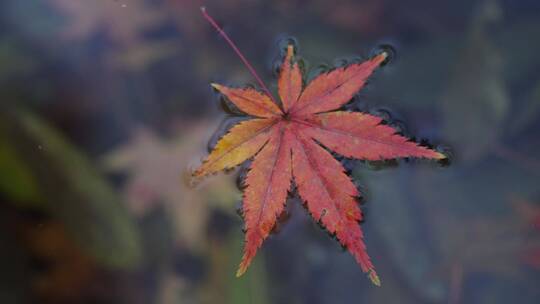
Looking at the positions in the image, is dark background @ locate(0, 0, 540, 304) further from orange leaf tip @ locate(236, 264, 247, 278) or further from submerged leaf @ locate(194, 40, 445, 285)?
submerged leaf @ locate(194, 40, 445, 285)

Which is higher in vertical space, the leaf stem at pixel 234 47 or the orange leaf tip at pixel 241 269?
the leaf stem at pixel 234 47

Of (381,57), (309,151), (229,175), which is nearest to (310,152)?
(309,151)

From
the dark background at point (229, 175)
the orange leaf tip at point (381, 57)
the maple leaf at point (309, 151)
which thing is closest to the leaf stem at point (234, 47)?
the dark background at point (229, 175)

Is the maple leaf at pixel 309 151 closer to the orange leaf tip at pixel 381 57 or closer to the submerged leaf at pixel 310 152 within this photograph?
the submerged leaf at pixel 310 152

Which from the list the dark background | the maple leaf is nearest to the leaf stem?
the dark background

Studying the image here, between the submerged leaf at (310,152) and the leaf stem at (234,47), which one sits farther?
the leaf stem at (234,47)

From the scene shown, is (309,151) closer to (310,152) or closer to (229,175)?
(310,152)
